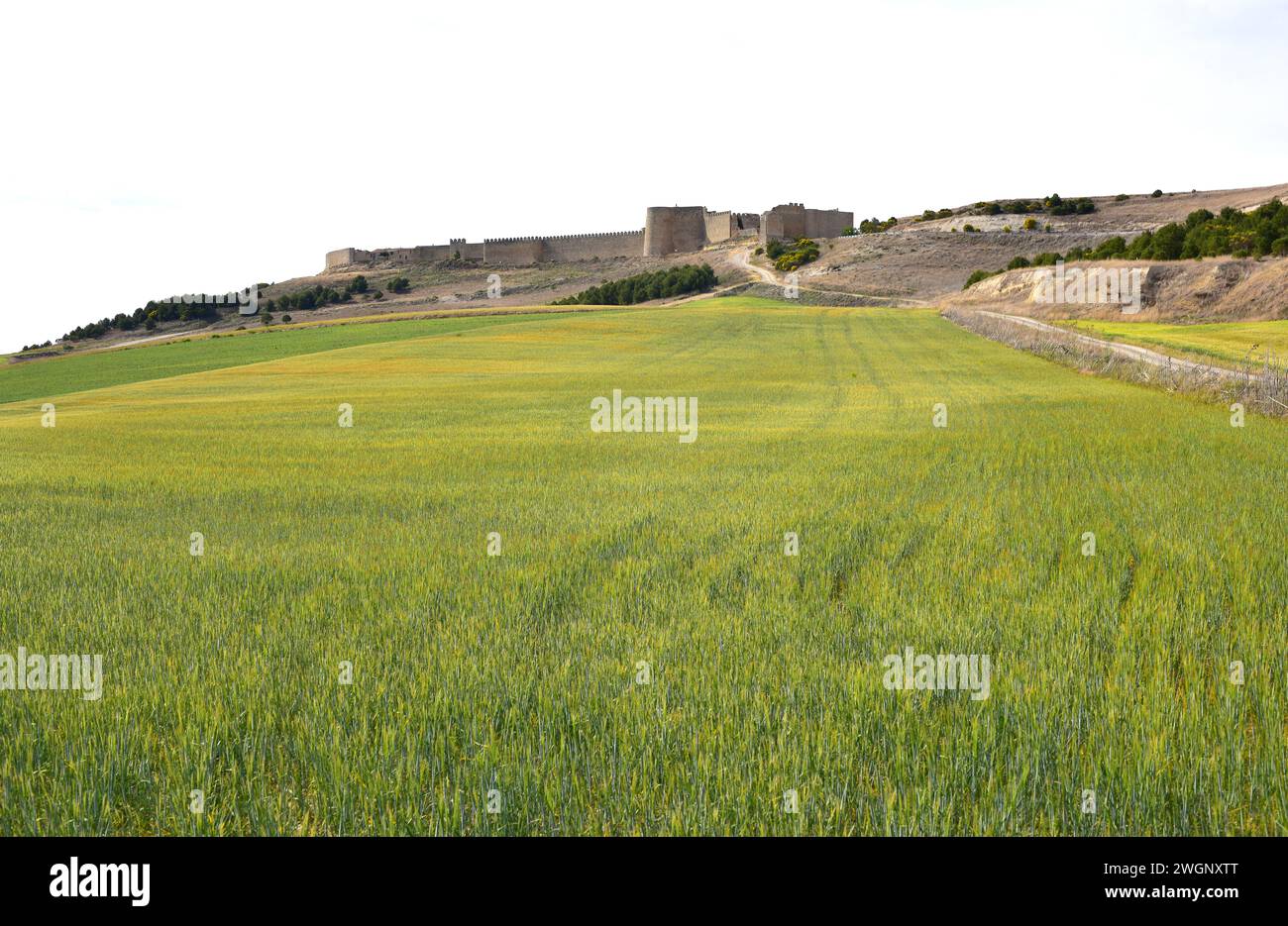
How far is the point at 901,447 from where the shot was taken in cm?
1717

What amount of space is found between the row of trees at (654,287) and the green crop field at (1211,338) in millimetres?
53903

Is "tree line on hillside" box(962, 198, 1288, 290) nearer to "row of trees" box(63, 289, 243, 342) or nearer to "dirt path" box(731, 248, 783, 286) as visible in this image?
"dirt path" box(731, 248, 783, 286)

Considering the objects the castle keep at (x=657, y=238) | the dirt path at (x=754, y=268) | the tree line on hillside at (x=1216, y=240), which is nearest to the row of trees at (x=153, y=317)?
the castle keep at (x=657, y=238)

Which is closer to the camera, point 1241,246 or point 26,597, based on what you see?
point 26,597

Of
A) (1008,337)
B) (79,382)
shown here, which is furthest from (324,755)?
(79,382)

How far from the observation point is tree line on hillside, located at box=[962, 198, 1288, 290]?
2322 inches

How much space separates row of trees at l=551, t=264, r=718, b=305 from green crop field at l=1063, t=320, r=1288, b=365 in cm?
5390

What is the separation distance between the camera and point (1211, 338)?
40.3 m

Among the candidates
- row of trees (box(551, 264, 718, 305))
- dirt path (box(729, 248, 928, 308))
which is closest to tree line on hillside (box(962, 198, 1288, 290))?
dirt path (box(729, 248, 928, 308))

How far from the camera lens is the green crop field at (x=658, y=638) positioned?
412 centimetres

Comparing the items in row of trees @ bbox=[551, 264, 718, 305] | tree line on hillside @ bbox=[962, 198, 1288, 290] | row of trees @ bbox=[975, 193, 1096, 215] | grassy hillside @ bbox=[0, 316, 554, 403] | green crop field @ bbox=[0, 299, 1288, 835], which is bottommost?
green crop field @ bbox=[0, 299, 1288, 835]

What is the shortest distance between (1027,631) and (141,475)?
14171 millimetres

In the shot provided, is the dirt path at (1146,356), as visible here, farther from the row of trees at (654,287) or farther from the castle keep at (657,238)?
the castle keep at (657,238)

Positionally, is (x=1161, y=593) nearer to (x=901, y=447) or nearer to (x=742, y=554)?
(x=742, y=554)
